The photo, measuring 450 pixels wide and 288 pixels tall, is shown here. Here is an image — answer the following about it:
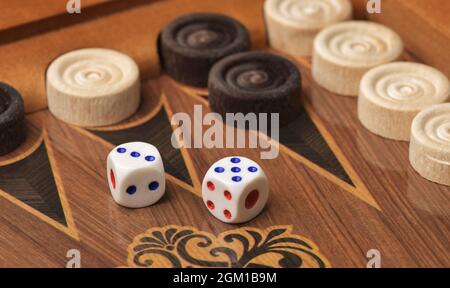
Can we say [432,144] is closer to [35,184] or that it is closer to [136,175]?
[136,175]

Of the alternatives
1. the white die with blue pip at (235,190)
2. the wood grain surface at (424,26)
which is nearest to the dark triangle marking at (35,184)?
the white die with blue pip at (235,190)

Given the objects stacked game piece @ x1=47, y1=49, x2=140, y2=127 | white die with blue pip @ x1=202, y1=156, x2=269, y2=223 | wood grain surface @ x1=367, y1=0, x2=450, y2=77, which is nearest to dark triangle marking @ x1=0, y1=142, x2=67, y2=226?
stacked game piece @ x1=47, y1=49, x2=140, y2=127

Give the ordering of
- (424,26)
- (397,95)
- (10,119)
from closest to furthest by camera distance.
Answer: (10,119) → (397,95) → (424,26)

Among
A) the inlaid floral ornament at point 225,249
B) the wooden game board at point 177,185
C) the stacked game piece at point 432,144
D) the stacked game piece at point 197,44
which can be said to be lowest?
the inlaid floral ornament at point 225,249

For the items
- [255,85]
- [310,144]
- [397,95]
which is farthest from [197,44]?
[397,95]

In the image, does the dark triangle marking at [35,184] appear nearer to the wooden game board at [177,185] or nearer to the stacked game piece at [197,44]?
the wooden game board at [177,185]

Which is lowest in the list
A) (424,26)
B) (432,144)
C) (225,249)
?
(225,249)
